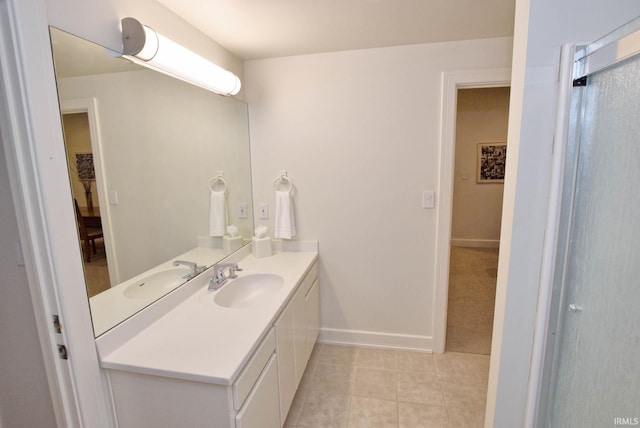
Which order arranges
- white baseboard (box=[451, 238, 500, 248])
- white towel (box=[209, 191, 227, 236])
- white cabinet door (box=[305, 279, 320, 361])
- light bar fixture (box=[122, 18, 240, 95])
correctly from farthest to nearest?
white baseboard (box=[451, 238, 500, 248]) → white cabinet door (box=[305, 279, 320, 361]) → white towel (box=[209, 191, 227, 236]) → light bar fixture (box=[122, 18, 240, 95])

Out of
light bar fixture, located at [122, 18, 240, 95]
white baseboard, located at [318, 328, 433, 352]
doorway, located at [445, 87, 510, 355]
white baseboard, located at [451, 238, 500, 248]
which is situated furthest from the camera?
white baseboard, located at [451, 238, 500, 248]

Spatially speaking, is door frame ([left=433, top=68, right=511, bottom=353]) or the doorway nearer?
door frame ([left=433, top=68, right=511, bottom=353])

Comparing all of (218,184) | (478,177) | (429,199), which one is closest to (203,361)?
(218,184)

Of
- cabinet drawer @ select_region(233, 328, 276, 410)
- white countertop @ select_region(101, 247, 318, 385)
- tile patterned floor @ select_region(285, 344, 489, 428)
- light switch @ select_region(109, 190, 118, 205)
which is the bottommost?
tile patterned floor @ select_region(285, 344, 489, 428)

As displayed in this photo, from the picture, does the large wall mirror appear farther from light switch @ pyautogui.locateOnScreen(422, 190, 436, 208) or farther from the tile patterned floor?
light switch @ pyautogui.locateOnScreen(422, 190, 436, 208)

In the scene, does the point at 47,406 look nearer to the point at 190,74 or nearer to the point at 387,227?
the point at 190,74

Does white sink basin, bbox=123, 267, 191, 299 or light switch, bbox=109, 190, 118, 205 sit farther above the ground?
light switch, bbox=109, 190, 118, 205

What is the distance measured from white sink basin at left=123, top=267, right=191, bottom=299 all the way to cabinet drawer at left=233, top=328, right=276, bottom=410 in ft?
1.82

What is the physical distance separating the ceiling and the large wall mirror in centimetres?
37

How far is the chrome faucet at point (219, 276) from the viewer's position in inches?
66.3

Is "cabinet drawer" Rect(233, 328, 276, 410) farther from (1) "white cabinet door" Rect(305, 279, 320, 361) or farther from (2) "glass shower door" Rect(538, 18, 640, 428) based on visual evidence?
(2) "glass shower door" Rect(538, 18, 640, 428)

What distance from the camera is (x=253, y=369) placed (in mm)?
1165

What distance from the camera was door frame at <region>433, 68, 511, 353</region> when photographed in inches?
76.9

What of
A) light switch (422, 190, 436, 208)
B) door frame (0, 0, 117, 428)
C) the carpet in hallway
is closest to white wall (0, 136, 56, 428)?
door frame (0, 0, 117, 428)
